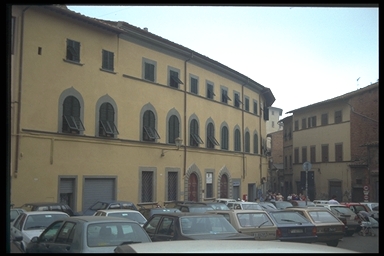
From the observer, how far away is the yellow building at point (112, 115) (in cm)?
2180

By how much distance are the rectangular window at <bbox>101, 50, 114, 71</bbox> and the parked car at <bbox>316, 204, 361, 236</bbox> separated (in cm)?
1330

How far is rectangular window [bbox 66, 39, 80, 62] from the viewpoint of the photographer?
23844 mm

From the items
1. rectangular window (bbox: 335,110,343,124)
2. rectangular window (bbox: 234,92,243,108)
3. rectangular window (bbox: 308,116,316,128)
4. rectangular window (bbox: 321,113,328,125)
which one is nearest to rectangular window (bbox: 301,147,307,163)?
rectangular window (bbox: 308,116,316,128)

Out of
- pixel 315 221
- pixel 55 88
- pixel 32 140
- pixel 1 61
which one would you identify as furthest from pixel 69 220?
pixel 55 88

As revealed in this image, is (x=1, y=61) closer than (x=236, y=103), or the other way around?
(x=1, y=61)

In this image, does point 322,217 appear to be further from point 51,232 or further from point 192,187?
point 192,187

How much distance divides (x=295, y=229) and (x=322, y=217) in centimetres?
242

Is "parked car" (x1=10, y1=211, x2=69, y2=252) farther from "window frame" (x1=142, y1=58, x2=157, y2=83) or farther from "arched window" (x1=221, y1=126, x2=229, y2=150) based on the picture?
"arched window" (x1=221, y1=126, x2=229, y2=150)

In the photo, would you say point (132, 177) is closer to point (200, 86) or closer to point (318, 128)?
point (200, 86)

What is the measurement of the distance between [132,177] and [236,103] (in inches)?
555

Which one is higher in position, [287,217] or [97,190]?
[97,190]

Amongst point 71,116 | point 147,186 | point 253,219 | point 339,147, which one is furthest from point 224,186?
point 253,219

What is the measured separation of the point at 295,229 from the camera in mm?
14828

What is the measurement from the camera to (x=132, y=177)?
27047 mm
